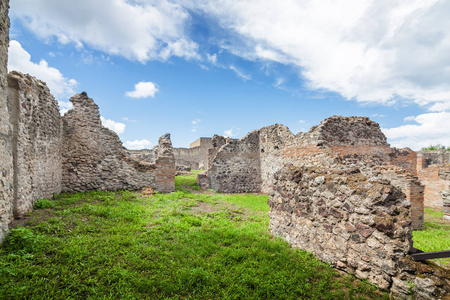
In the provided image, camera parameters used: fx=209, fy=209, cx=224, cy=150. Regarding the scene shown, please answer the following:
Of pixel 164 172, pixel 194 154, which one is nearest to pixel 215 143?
pixel 164 172

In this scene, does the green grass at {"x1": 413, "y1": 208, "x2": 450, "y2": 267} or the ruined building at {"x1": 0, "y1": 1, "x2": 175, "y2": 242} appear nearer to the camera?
the ruined building at {"x1": 0, "y1": 1, "x2": 175, "y2": 242}

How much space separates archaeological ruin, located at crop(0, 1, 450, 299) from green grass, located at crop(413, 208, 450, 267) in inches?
16.1

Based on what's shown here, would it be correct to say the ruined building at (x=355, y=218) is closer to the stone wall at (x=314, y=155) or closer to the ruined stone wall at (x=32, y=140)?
the stone wall at (x=314, y=155)

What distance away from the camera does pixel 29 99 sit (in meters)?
5.81

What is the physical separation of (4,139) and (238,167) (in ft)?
36.1

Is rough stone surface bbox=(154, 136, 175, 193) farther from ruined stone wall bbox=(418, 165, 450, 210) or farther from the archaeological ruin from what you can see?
ruined stone wall bbox=(418, 165, 450, 210)

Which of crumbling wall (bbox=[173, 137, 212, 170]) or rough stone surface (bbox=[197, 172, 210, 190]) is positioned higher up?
crumbling wall (bbox=[173, 137, 212, 170])

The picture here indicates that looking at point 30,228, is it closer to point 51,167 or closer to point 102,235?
point 102,235

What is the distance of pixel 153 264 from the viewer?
11.8 ft

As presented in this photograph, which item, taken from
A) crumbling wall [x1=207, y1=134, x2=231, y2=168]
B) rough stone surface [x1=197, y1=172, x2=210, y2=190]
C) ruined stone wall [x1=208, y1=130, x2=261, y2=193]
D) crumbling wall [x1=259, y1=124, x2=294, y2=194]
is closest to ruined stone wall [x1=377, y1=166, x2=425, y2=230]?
crumbling wall [x1=259, y1=124, x2=294, y2=194]

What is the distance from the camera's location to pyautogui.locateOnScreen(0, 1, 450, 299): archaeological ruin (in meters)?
3.25

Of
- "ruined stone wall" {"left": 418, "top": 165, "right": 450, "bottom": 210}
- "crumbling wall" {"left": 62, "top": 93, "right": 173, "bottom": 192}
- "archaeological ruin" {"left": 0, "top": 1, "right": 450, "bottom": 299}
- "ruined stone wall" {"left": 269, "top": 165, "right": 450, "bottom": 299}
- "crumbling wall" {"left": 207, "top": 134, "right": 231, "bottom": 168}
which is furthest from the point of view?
"crumbling wall" {"left": 207, "top": 134, "right": 231, "bottom": 168}

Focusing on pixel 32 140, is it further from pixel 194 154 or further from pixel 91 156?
pixel 194 154

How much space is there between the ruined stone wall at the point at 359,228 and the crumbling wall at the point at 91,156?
26.5 feet
